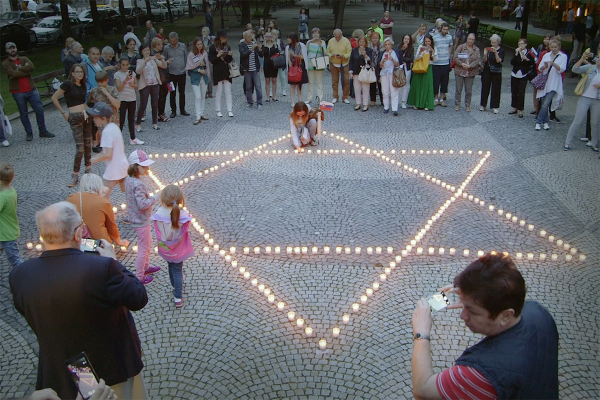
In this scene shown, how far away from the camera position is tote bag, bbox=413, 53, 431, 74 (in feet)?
43.8

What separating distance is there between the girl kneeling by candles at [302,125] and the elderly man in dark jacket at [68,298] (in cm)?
785

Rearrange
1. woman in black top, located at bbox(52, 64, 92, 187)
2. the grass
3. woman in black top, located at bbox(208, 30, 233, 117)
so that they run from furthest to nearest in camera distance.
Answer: the grass
woman in black top, located at bbox(208, 30, 233, 117)
woman in black top, located at bbox(52, 64, 92, 187)

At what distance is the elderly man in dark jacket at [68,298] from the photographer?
313 cm

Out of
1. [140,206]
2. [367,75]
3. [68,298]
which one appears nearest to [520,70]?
[367,75]

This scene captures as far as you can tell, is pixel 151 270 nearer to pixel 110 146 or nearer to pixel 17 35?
pixel 110 146

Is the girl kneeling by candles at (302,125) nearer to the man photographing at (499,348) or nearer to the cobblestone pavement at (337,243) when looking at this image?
the cobblestone pavement at (337,243)

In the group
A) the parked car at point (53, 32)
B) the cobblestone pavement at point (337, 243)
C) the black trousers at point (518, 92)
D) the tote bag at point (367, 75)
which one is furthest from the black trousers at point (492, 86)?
the parked car at point (53, 32)

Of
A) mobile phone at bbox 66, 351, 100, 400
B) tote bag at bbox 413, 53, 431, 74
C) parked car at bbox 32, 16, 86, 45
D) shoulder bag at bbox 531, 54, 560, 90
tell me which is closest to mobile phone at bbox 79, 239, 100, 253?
mobile phone at bbox 66, 351, 100, 400

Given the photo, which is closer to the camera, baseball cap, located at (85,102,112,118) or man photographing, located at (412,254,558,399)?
man photographing, located at (412,254,558,399)

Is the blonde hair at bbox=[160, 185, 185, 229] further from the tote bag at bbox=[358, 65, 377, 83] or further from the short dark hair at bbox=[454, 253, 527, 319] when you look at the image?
the tote bag at bbox=[358, 65, 377, 83]

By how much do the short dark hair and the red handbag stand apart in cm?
1157

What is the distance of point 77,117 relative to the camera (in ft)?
30.3

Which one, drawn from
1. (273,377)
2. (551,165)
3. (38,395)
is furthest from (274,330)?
(551,165)

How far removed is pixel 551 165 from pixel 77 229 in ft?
30.1
